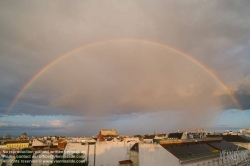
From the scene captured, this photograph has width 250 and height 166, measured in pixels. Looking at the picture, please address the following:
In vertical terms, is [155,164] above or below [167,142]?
below

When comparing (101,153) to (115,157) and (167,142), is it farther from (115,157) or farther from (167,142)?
(167,142)

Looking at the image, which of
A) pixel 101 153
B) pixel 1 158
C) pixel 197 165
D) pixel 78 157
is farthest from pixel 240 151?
pixel 1 158

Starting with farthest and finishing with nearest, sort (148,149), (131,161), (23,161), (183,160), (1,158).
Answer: (131,161), (1,158), (23,161), (148,149), (183,160)

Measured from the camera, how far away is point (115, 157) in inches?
2805

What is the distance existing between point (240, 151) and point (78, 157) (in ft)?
187

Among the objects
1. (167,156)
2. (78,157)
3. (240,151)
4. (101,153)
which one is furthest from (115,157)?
(240,151)

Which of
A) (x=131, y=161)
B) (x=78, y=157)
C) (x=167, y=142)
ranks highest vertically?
(x=167, y=142)

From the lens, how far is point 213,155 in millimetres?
54250

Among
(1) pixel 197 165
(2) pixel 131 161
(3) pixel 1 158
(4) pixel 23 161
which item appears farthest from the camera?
(2) pixel 131 161

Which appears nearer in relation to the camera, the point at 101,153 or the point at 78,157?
A: the point at 78,157

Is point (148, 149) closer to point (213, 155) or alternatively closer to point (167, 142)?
point (167, 142)

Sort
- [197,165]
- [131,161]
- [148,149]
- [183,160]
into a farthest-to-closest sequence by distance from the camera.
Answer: [131,161]
[148,149]
[197,165]
[183,160]

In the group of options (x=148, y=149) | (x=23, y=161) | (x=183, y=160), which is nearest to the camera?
(x=183, y=160)

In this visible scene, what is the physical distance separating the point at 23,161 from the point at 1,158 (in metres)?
11.2
